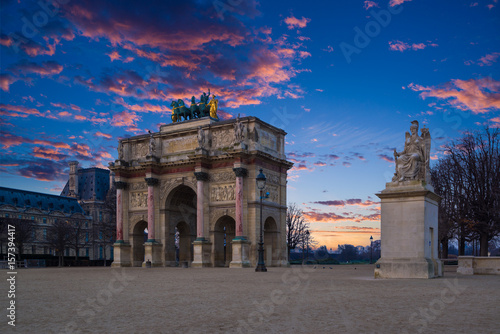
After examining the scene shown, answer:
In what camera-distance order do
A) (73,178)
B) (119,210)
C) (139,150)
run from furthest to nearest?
(73,178) < (139,150) < (119,210)

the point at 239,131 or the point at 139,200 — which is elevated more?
the point at 239,131

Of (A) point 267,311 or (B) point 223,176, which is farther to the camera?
(B) point 223,176

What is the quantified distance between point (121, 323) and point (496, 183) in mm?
40783

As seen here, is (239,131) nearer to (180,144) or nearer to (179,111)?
(180,144)

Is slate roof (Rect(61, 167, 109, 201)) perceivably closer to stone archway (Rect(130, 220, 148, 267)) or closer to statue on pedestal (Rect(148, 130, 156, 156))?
stone archway (Rect(130, 220, 148, 267))

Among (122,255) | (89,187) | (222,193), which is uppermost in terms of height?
(89,187)

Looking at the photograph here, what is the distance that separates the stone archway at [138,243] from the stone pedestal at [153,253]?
3850 mm

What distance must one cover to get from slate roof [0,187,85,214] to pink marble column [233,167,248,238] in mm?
89102

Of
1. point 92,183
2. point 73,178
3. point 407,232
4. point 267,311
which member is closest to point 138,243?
point 407,232

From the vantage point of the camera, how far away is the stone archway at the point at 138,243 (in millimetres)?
54688

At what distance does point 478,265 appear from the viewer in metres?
28.5

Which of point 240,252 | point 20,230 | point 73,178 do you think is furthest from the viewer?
point 73,178

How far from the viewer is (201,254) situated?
47562 millimetres

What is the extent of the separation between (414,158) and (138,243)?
1539 inches
